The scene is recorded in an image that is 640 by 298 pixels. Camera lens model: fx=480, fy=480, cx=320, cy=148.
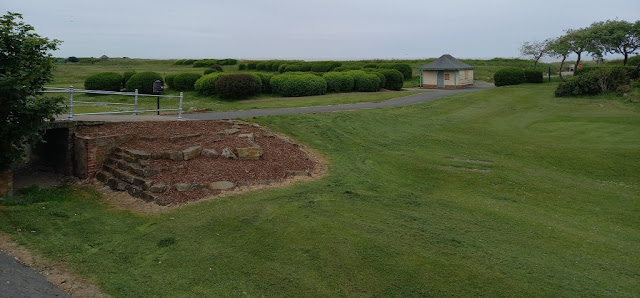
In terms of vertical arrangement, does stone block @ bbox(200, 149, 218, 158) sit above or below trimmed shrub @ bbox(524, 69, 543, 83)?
→ below

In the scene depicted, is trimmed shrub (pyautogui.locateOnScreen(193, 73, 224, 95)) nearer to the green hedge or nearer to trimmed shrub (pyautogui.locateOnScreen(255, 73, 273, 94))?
trimmed shrub (pyautogui.locateOnScreen(255, 73, 273, 94))

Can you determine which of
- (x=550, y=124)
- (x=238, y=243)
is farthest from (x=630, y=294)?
(x=550, y=124)

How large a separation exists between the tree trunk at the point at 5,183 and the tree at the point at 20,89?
0.28 feet

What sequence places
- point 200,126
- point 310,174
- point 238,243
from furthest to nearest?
1. point 200,126
2. point 310,174
3. point 238,243

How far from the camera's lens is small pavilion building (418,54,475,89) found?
43.7m

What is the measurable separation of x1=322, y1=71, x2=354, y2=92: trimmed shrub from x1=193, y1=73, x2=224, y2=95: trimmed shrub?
705cm

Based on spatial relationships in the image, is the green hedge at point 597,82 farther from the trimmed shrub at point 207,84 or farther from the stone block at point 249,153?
the stone block at point 249,153

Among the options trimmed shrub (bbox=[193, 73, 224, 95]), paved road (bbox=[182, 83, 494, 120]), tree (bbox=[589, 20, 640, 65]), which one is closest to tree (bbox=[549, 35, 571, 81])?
tree (bbox=[589, 20, 640, 65])

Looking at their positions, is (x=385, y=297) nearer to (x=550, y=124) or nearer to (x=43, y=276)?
(x=43, y=276)

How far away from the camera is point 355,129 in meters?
17.1

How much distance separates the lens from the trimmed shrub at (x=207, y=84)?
26047 millimetres

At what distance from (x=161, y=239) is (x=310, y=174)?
14.6 feet

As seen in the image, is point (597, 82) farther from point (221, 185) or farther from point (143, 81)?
point (221, 185)

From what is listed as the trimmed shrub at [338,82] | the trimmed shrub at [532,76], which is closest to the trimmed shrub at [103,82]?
the trimmed shrub at [338,82]
